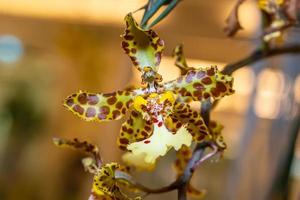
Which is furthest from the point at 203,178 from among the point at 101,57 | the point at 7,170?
Result: the point at 7,170

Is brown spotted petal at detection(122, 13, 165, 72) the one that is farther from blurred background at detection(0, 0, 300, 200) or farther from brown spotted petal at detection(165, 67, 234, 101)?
blurred background at detection(0, 0, 300, 200)

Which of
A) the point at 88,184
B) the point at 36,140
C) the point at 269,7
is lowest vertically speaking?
the point at 88,184

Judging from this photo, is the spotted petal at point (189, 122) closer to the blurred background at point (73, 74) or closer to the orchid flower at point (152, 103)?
A: the orchid flower at point (152, 103)

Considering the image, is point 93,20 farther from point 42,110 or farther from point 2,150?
point 2,150

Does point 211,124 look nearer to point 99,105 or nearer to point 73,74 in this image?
point 99,105

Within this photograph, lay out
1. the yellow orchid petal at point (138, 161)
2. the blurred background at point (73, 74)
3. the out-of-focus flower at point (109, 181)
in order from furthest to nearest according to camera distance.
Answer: the blurred background at point (73, 74) < the yellow orchid petal at point (138, 161) < the out-of-focus flower at point (109, 181)

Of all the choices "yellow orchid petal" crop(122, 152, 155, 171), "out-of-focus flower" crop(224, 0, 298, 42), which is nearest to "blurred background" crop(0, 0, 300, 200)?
"out-of-focus flower" crop(224, 0, 298, 42)

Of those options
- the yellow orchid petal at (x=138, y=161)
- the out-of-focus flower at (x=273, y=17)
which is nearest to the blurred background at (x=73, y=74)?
the out-of-focus flower at (x=273, y=17)

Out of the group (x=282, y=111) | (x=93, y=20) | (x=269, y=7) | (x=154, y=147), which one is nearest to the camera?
(x=154, y=147)
